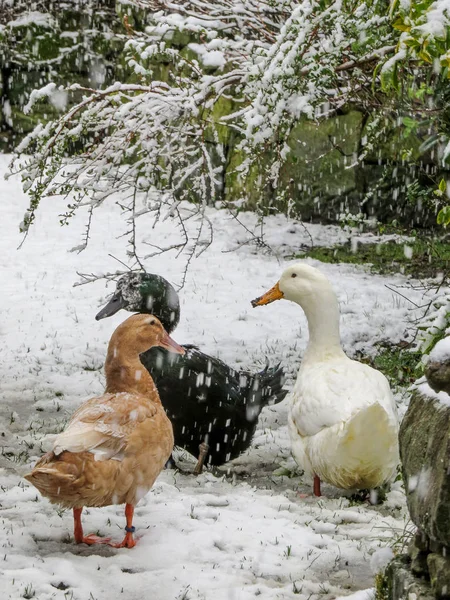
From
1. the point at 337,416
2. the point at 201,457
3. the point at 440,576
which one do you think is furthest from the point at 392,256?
the point at 440,576

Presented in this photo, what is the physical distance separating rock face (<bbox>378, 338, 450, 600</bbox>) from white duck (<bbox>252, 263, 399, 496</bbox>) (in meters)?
1.36

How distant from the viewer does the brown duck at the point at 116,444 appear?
3.35 meters

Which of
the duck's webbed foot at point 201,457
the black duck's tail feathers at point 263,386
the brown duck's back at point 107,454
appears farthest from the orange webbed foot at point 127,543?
the black duck's tail feathers at point 263,386

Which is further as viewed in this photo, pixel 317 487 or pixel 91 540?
pixel 317 487

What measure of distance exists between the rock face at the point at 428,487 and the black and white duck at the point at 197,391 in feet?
8.33

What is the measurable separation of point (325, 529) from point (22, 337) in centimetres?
464

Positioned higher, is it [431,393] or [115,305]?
[431,393]

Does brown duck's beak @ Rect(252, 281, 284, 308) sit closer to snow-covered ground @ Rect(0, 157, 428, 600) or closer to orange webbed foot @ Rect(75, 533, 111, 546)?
snow-covered ground @ Rect(0, 157, 428, 600)

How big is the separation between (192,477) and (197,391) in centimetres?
55

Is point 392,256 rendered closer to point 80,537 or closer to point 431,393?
point 80,537

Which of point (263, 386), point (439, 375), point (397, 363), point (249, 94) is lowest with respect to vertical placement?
point (397, 363)

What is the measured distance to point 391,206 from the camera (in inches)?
490

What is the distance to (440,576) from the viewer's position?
255cm

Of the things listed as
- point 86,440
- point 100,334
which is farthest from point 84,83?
point 86,440
